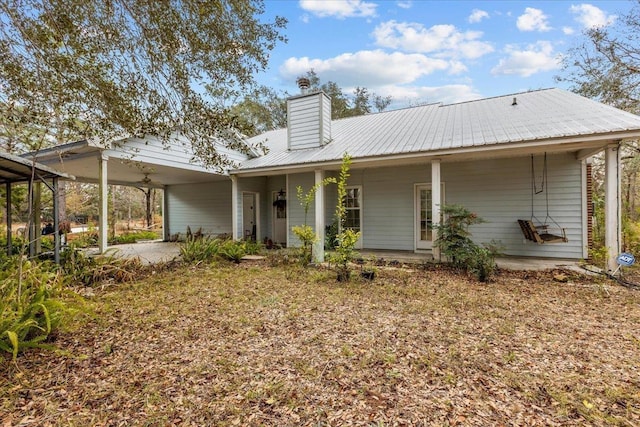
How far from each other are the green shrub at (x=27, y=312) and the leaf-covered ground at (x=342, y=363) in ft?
0.62

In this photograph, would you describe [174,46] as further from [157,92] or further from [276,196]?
[276,196]

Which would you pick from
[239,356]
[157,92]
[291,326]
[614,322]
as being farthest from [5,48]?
[614,322]

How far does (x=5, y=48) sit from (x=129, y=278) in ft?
12.8

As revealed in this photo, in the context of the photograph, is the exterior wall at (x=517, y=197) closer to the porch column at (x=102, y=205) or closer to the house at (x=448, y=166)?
the house at (x=448, y=166)

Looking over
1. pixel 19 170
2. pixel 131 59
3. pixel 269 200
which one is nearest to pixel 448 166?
pixel 269 200

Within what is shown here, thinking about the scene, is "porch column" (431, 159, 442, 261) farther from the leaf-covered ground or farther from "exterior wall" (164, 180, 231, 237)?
"exterior wall" (164, 180, 231, 237)

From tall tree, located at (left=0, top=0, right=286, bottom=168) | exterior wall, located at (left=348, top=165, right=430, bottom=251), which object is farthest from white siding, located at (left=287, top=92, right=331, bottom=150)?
tall tree, located at (left=0, top=0, right=286, bottom=168)

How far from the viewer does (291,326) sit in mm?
3637

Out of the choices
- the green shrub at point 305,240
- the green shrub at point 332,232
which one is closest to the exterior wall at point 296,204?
the green shrub at point 332,232

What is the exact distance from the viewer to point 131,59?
3.98 meters

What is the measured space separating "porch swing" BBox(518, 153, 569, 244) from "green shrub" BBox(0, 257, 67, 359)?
7.81m

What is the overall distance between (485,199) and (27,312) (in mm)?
8356

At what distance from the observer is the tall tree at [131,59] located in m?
3.56

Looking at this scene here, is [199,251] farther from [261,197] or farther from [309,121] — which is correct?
[309,121]
